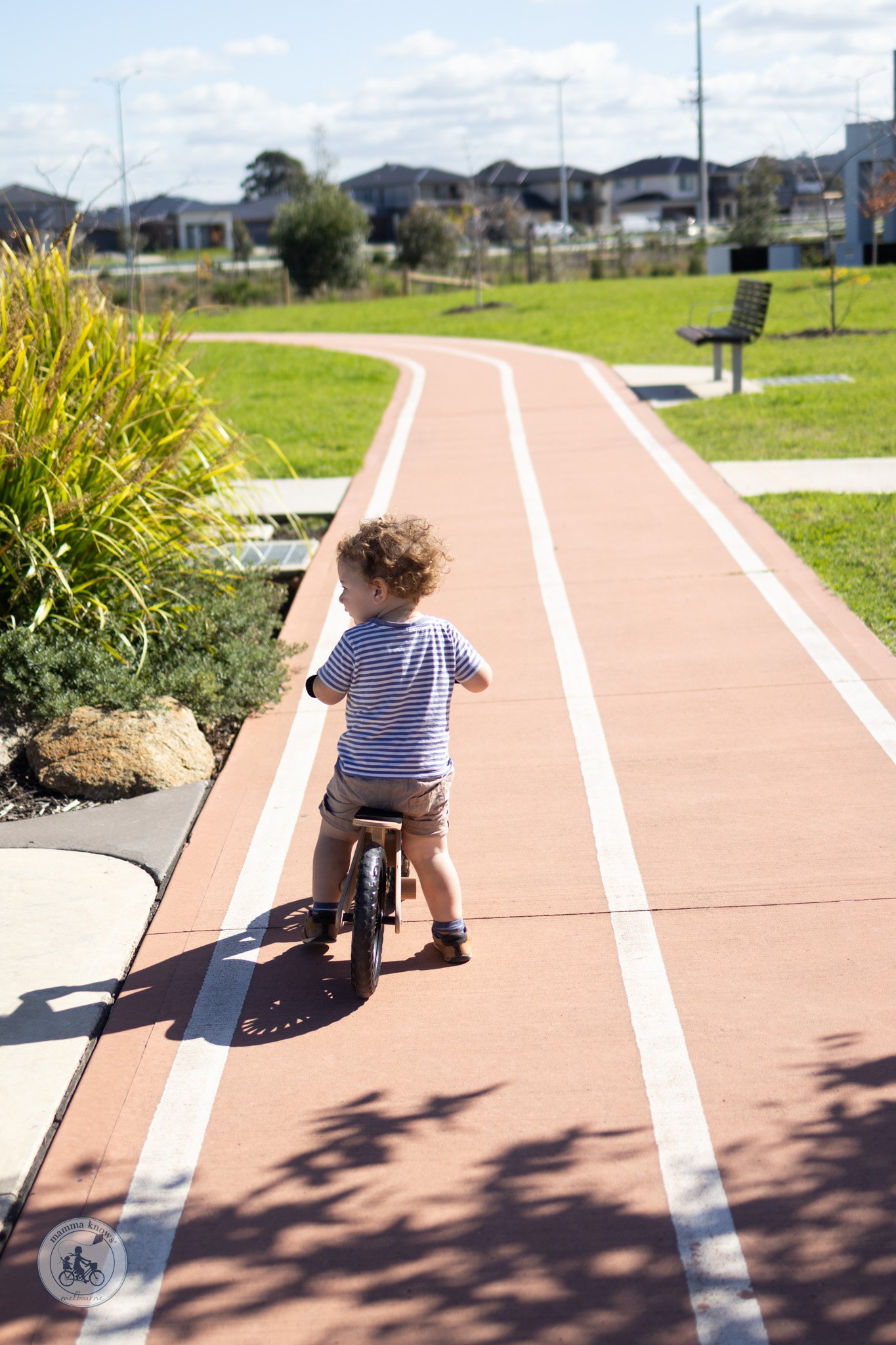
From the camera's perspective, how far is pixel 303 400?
1883 centimetres

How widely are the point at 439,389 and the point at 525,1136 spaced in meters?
16.5

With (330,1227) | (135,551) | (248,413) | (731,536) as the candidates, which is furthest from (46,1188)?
(248,413)

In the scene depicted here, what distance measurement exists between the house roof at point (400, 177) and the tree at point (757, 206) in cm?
6381

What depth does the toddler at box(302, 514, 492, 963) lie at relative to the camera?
4.12 metres

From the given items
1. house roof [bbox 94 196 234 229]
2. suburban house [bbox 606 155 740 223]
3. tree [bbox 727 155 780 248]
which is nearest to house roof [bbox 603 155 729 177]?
suburban house [bbox 606 155 740 223]

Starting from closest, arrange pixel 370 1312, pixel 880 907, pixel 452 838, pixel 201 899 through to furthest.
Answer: pixel 370 1312 < pixel 880 907 < pixel 201 899 < pixel 452 838

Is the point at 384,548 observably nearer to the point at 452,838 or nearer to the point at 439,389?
the point at 452,838

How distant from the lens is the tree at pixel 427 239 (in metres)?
47.0

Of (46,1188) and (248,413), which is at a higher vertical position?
(248,413)

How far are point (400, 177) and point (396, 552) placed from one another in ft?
A: 374

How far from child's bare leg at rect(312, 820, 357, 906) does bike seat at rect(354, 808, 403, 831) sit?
170mm

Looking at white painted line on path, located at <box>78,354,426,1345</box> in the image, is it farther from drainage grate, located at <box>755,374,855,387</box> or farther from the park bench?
drainage grate, located at <box>755,374,855,387</box>

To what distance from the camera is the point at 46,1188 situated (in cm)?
346

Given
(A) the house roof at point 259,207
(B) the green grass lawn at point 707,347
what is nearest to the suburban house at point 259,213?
Result: (A) the house roof at point 259,207
